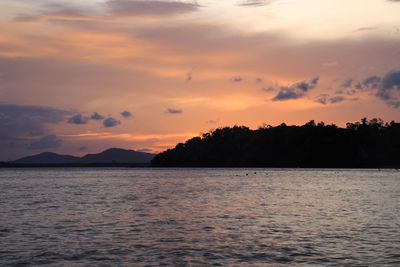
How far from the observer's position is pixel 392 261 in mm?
23766

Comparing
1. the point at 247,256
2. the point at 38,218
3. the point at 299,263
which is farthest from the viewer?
the point at 38,218

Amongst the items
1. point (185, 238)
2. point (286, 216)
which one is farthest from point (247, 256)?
point (286, 216)

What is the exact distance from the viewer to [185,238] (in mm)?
31000

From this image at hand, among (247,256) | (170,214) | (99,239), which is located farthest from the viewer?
(170,214)

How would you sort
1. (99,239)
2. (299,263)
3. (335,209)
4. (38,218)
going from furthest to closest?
(335,209)
(38,218)
(99,239)
(299,263)

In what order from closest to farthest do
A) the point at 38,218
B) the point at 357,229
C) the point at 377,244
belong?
the point at 377,244 < the point at 357,229 < the point at 38,218

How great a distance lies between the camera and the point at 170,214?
46.0 meters

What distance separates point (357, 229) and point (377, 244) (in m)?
6.37

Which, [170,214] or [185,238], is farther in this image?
[170,214]

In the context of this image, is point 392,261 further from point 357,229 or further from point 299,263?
point 357,229

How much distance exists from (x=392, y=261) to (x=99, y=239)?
17.8 metres

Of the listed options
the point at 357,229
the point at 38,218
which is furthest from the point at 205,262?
the point at 38,218

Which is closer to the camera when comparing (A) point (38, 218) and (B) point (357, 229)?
(B) point (357, 229)

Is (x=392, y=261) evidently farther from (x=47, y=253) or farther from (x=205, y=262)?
(x=47, y=253)
